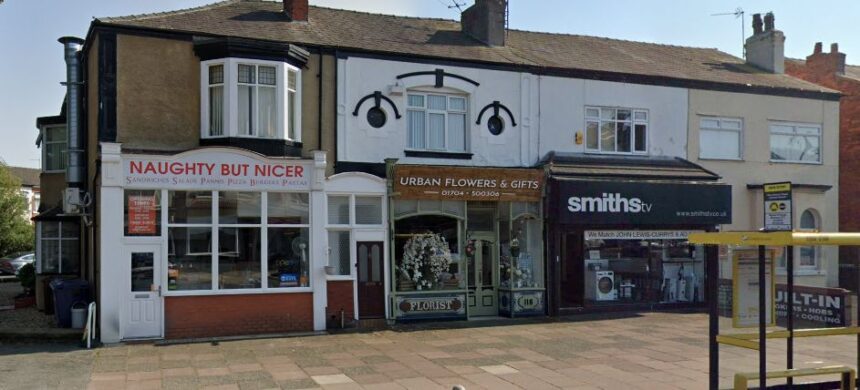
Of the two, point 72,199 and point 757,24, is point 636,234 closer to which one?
point 757,24

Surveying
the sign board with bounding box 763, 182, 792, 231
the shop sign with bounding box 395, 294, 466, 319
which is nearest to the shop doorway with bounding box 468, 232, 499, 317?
the shop sign with bounding box 395, 294, 466, 319

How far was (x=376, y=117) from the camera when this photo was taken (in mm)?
17062

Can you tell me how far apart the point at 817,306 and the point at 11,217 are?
4175cm

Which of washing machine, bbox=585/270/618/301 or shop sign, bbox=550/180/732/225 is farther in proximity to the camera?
washing machine, bbox=585/270/618/301

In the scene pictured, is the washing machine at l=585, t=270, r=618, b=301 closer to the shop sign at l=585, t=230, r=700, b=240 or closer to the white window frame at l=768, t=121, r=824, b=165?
the shop sign at l=585, t=230, r=700, b=240

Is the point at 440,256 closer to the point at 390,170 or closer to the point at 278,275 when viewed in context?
the point at 390,170

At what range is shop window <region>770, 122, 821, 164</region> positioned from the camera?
21219mm

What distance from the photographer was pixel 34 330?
14.6 metres

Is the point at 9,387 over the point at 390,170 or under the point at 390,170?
under

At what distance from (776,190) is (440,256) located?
375 inches

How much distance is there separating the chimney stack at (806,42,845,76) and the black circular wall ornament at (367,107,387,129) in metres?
16.9

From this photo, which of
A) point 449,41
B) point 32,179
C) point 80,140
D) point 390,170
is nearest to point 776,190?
point 390,170

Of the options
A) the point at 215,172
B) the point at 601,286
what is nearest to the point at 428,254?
the point at 601,286

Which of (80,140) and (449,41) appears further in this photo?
(449,41)
